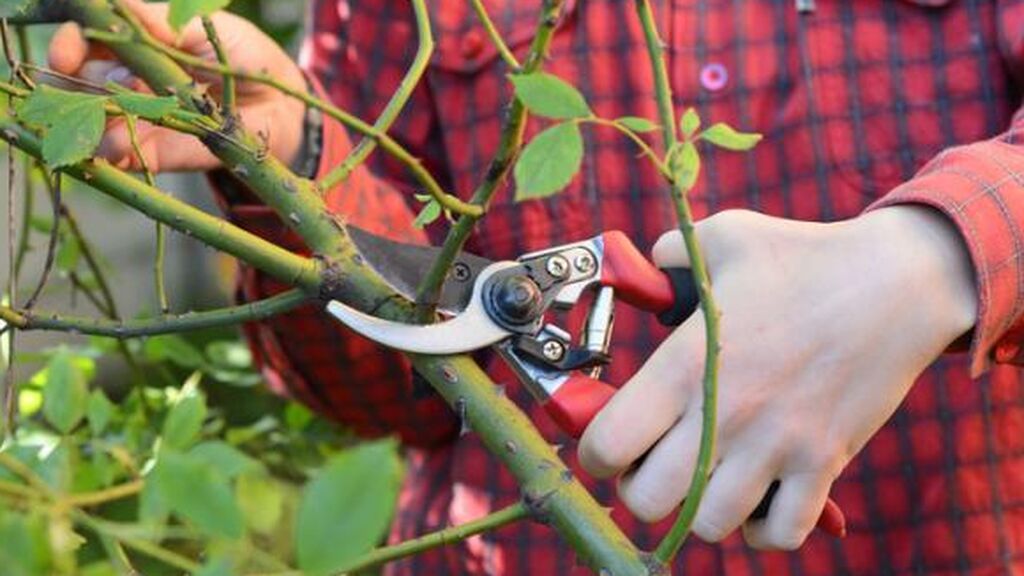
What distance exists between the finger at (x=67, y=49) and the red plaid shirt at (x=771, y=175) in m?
0.20

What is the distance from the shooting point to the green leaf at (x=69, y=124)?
27.7 inches

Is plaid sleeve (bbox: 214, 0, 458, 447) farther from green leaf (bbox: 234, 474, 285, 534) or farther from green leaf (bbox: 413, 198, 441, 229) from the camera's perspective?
green leaf (bbox: 234, 474, 285, 534)

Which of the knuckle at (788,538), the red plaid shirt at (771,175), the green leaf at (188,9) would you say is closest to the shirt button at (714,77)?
the red plaid shirt at (771,175)

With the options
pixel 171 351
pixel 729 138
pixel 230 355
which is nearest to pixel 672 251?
pixel 729 138

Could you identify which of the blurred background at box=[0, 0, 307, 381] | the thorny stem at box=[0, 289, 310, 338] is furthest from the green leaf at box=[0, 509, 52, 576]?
the blurred background at box=[0, 0, 307, 381]

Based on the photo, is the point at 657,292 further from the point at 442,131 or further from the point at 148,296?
the point at 148,296

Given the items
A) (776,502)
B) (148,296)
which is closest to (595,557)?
(776,502)

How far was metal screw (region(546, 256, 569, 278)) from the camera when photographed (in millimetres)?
912

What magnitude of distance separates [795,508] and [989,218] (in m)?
0.19

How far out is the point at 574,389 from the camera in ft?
2.96

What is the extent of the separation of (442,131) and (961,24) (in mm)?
395

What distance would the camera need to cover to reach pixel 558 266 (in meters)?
0.91

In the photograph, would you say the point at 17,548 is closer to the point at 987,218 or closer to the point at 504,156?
the point at 504,156

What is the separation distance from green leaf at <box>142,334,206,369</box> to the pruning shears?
0.56 m
